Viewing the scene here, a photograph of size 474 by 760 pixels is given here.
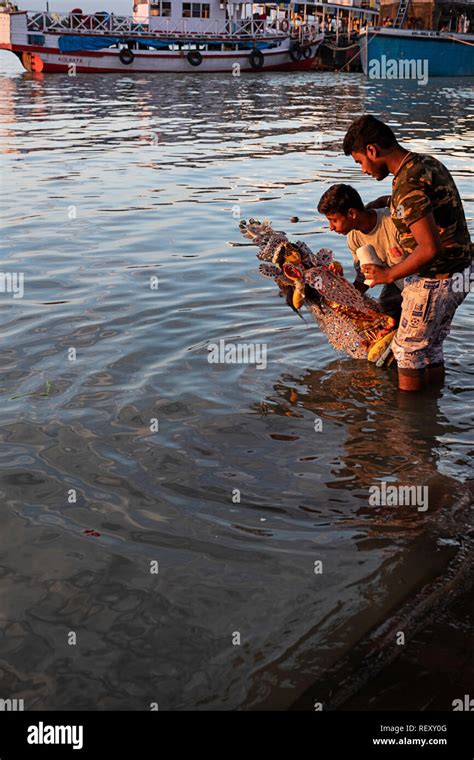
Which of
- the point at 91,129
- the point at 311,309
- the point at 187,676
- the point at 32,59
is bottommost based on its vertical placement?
the point at 187,676

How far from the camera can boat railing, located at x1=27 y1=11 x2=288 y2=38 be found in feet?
144

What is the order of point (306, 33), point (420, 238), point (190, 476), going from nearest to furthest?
point (190, 476) < point (420, 238) < point (306, 33)

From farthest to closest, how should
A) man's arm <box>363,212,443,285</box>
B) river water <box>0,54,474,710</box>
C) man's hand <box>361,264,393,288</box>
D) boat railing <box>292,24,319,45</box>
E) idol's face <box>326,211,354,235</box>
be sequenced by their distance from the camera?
1. boat railing <box>292,24,319,45</box>
2. idol's face <box>326,211,354,235</box>
3. man's hand <box>361,264,393,288</box>
4. man's arm <box>363,212,443,285</box>
5. river water <box>0,54,474,710</box>

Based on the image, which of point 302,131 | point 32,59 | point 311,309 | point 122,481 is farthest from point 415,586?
point 32,59

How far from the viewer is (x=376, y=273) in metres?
5.33

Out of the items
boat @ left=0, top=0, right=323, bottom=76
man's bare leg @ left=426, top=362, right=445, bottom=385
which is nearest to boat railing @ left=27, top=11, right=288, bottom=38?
boat @ left=0, top=0, right=323, bottom=76

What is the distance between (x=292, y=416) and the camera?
579 centimetres

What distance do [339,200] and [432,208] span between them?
35.5 inches

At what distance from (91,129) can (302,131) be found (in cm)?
581

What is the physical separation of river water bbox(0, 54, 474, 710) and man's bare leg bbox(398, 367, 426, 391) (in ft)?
0.34

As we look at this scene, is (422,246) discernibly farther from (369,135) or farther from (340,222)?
(340,222)

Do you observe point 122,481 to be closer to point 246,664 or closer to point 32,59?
point 246,664

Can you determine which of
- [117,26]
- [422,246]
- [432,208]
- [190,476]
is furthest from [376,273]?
[117,26]

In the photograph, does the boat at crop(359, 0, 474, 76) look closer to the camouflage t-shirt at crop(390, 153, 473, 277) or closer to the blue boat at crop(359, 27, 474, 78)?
the blue boat at crop(359, 27, 474, 78)
